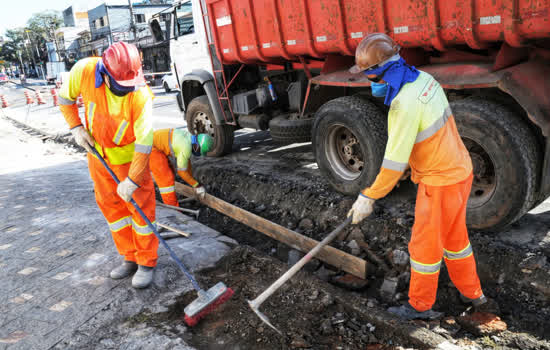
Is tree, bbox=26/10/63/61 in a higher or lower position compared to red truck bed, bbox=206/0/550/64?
higher

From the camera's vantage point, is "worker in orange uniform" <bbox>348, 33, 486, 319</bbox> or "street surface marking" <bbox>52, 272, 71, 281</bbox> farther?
"street surface marking" <bbox>52, 272, 71, 281</bbox>

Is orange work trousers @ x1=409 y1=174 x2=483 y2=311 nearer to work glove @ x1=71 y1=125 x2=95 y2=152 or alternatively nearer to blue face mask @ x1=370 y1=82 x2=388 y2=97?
blue face mask @ x1=370 y1=82 x2=388 y2=97

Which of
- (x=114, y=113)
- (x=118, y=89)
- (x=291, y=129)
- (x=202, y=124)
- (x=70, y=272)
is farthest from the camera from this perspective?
(x=202, y=124)

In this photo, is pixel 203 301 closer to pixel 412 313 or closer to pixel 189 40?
pixel 412 313

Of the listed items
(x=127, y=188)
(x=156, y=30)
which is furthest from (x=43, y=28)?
(x=127, y=188)

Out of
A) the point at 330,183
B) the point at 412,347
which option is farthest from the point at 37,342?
the point at 330,183

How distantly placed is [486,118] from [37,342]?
151 inches

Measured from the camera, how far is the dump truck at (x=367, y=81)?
3275 millimetres

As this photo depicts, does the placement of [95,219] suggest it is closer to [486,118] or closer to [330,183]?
[330,183]

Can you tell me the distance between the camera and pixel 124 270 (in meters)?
3.66

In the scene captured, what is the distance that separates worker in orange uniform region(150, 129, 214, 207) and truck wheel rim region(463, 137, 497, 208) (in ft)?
10.5

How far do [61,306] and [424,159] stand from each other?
117 inches

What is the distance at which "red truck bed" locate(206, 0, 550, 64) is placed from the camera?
3.10 meters

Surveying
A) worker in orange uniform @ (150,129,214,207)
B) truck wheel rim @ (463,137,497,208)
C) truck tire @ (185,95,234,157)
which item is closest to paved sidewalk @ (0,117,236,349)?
worker in orange uniform @ (150,129,214,207)
